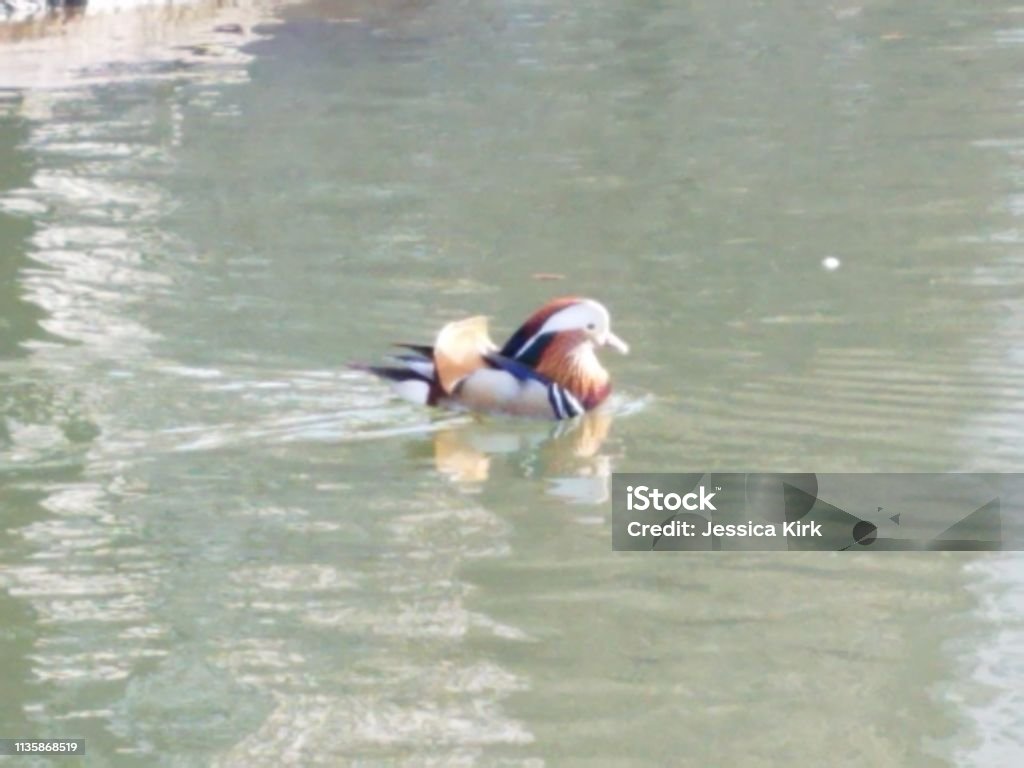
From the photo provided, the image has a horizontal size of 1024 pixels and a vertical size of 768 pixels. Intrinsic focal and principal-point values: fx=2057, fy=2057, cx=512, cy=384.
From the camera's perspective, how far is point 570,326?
770 centimetres

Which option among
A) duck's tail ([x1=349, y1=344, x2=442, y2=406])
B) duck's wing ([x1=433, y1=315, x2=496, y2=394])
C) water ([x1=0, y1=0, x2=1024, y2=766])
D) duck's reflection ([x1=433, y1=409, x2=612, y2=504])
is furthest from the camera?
duck's tail ([x1=349, y1=344, x2=442, y2=406])

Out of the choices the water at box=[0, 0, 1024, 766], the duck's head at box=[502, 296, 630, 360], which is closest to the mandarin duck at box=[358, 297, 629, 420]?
the duck's head at box=[502, 296, 630, 360]

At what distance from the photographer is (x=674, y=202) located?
11453 millimetres

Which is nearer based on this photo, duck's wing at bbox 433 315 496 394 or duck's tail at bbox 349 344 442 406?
duck's wing at bbox 433 315 496 394

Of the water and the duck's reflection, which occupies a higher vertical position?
the water

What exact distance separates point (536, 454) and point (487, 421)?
0.41 metres

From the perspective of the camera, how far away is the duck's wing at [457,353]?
758 centimetres

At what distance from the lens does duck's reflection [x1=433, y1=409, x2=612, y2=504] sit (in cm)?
697

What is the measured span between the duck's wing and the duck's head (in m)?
0.20

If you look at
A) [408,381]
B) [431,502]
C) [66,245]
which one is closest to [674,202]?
[66,245]

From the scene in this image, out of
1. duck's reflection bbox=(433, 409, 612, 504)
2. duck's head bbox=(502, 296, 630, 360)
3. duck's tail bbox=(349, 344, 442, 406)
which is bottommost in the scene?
duck's reflection bbox=(433, 409, 612, 504)

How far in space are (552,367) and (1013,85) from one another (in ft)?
27.4

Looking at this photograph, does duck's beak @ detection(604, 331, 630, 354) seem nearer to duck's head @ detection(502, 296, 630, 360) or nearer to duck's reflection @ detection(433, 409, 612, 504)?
duck's head @ detection(502, 296, 630, 360)

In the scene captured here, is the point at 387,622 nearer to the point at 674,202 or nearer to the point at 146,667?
the point at 146,667
